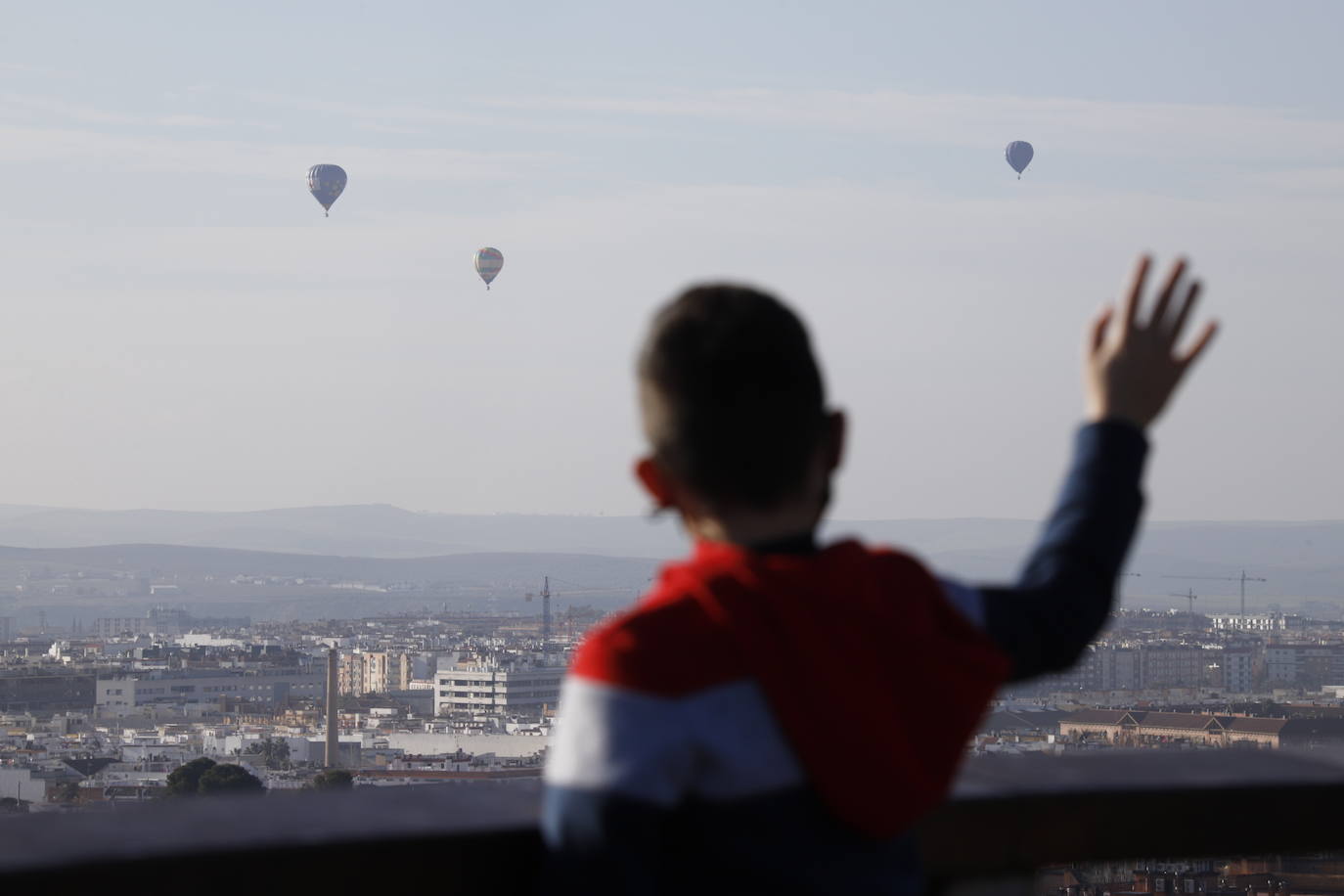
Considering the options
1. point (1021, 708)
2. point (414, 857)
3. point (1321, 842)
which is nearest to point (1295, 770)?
point (1321, 842)

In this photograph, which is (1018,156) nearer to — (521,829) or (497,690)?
(497,690)

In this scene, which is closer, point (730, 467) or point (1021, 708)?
point (730, 467)

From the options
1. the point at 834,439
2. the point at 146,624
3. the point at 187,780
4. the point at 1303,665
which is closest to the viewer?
the point at 834,439

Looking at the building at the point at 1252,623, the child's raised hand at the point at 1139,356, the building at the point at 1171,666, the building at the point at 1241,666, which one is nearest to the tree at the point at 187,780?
the child's raised hand at the point at 1139,356

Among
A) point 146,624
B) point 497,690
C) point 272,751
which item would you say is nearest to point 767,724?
point 272,751

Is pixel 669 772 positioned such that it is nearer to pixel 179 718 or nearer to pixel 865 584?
pixel 865 584

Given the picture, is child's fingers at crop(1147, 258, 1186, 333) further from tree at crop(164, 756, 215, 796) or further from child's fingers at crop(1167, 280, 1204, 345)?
tree at crop(164, 756, 215, 796)
